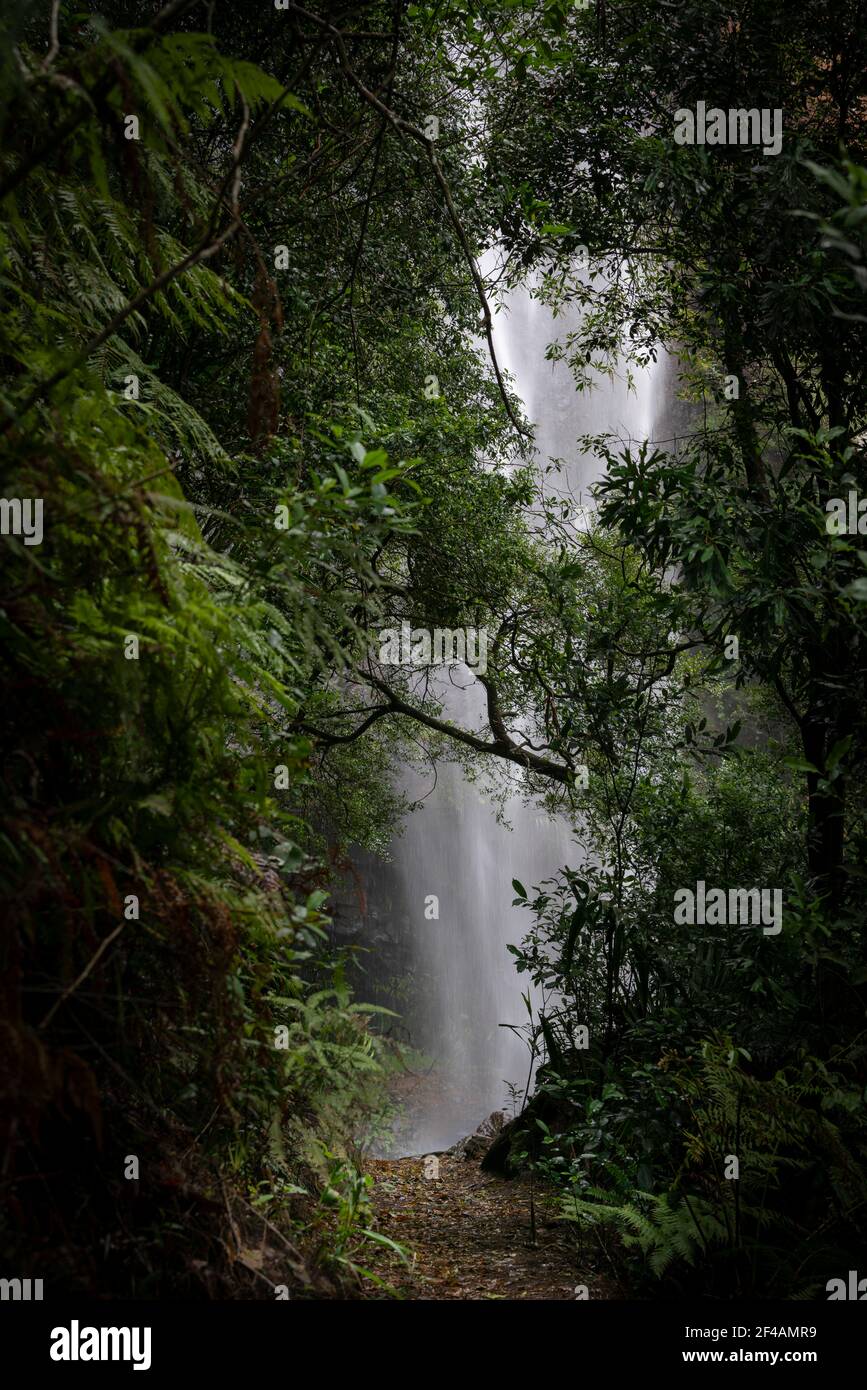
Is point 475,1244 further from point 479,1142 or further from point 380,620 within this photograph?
point 479,1142

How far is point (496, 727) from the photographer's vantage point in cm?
802

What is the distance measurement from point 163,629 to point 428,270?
539cm

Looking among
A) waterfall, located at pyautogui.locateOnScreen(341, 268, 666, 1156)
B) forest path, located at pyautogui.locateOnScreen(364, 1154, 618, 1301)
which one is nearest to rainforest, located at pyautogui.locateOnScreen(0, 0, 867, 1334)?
forest path, located at pyautogui.locateOnScreen(364, 1154, 618, 1301)

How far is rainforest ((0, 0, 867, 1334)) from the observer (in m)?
1.83

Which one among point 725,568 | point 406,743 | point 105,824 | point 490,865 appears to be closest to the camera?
point 105,824

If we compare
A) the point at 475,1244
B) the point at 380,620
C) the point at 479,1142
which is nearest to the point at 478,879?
the point at 479,1142

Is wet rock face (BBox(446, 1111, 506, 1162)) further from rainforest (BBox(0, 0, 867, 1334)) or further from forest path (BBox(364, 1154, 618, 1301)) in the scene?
forest path (BBox(364, 1154, 618, 1301))

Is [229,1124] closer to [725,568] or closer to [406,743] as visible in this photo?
[725,568]

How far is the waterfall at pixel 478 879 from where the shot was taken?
2044cm

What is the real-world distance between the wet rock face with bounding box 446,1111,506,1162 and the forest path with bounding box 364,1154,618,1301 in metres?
1.65

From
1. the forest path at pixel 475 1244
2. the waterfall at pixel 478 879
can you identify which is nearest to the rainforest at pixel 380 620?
the forest path at pixel 475 1244

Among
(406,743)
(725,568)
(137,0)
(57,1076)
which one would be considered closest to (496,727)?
(725,568)

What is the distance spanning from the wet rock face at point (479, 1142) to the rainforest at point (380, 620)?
0.08m

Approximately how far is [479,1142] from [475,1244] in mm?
4444
